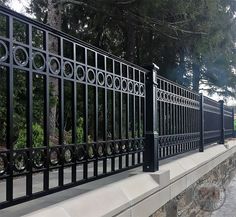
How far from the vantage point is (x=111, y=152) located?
418 centimetres

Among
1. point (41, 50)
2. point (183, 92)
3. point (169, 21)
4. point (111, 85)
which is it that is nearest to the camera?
point (41, 50)

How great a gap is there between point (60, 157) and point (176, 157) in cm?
375

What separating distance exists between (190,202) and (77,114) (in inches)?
93.4

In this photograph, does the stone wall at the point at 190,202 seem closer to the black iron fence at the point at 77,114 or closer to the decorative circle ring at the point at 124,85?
the black iron fence at the point at 77,114

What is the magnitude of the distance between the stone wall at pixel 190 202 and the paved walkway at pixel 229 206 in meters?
0.21

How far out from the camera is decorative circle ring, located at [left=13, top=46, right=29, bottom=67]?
2.70m

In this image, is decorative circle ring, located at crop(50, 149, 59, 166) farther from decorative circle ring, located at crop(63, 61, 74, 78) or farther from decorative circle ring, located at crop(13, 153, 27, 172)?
decorative circle ring, located at crop(63, 61, 74, 78)

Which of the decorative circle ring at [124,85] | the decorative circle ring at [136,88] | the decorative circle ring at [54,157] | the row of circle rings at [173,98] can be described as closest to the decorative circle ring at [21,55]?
the decorative circle ring at [54,157]

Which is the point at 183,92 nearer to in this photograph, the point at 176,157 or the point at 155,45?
the point at 176,157

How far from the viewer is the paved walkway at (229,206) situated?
26.2ft

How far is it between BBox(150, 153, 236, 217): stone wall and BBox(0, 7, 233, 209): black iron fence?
54 centimetres

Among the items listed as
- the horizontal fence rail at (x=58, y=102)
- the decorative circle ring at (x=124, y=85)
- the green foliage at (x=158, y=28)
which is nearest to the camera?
the horizontal fence rail at (x=58, y=102)

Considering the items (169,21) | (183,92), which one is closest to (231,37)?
(169,21)

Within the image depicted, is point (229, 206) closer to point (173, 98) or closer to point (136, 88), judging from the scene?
point (173, 98)
